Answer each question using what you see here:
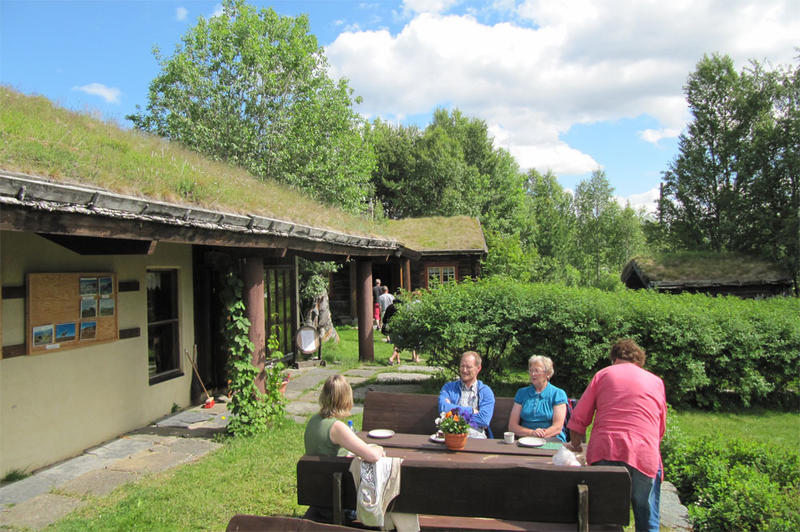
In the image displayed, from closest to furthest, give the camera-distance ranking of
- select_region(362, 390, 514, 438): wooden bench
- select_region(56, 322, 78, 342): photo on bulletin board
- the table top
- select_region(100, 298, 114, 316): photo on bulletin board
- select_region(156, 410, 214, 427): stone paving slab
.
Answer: the table top
select_region(362, 390, 514, 438): wooden bench
select_region(56, 322, 78, 342): photo on bulletin board
select_region(100, 298, 114, 316): photo on bulletin board
select_region(156, 410, 214, 427): stone paving slab

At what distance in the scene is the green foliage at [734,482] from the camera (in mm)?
3789

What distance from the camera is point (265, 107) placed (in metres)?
20.9

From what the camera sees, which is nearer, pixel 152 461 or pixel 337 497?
pixel 337 497

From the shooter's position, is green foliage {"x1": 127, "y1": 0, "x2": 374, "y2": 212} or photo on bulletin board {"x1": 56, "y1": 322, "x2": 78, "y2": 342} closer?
photo on bulletin board {"x1": 56, "y1": 322, "x2": 78, "y2": 342}

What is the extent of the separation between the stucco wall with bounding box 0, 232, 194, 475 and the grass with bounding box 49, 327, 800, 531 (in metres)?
1.27

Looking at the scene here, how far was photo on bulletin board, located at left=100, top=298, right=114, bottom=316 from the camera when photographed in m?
6.15

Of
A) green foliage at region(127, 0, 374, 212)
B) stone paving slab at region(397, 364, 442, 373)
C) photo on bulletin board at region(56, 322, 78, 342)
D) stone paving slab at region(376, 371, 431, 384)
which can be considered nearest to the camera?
photo on bulletin board at region(56, 322, 78, 342)

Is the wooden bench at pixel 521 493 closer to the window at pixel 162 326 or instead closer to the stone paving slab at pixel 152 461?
the stone paving slab at pixel 152 461

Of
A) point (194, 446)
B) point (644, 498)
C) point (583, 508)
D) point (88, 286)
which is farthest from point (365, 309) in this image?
point (583, 508)

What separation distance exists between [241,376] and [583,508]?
4490mm

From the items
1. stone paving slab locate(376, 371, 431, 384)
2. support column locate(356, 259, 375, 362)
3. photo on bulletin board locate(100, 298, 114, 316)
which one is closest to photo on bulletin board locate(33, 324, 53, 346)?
photo on bulletin board locate(100, 298, 114, 316)

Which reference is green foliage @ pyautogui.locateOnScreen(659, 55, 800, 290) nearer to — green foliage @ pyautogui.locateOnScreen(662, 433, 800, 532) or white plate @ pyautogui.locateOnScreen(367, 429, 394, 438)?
green foliage @ pyautogui.locateOnScreen(662, 433, 800, 532)

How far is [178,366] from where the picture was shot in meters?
7.71

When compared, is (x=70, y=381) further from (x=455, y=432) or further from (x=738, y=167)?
(x=738, y=167)
